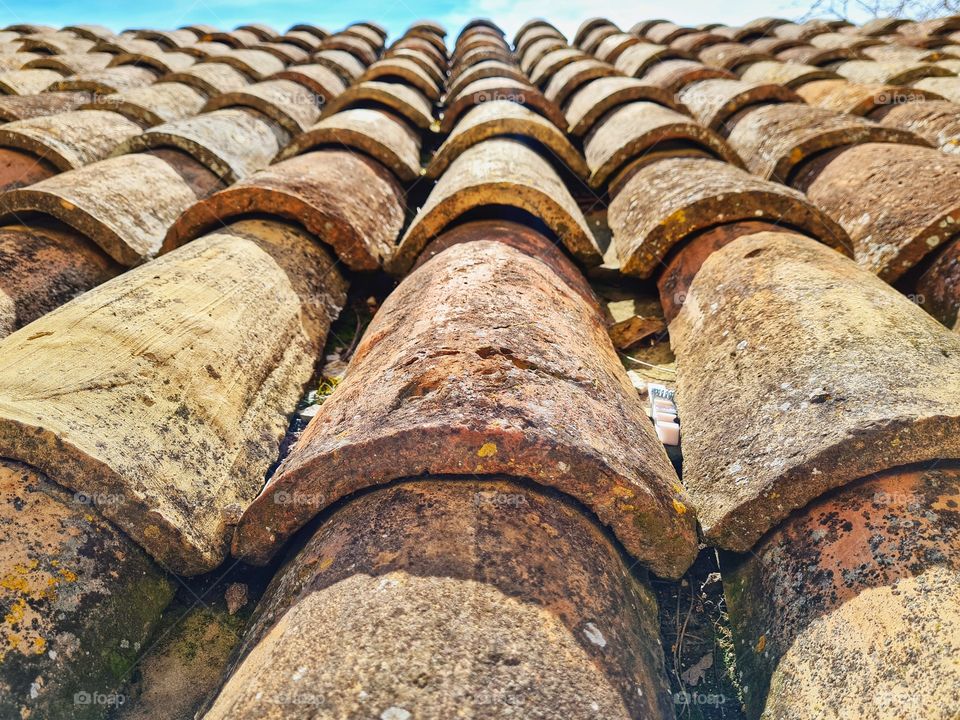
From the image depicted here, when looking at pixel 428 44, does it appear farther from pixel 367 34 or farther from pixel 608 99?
pixel 608 99

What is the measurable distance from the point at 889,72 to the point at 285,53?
19.2 feet

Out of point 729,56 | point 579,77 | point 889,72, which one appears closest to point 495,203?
point 579,77

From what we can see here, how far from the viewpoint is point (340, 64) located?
6.70 m

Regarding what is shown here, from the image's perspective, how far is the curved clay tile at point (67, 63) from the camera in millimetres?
5812

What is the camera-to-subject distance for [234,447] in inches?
70.4

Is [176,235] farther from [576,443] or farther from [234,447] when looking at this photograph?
[576,443]

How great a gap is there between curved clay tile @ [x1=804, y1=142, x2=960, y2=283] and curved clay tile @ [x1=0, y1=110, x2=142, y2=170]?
3680mm

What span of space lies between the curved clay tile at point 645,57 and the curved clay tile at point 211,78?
3.50 m

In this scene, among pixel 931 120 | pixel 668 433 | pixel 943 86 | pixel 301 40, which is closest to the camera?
pixel 668 433

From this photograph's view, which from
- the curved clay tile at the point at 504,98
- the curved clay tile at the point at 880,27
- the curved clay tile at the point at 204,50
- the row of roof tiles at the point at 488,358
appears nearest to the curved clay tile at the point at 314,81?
the curved clay tile at the point at 504,98

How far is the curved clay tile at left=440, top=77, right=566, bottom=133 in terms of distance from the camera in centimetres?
458

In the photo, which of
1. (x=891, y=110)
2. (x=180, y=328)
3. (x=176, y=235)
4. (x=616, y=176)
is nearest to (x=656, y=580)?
(x=180, y=328)

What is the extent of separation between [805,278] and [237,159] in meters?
3.09

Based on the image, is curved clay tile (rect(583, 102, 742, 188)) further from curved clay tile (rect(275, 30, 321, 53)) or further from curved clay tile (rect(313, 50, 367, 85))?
curved clay tile (rect(275, 30, 321, 53))
